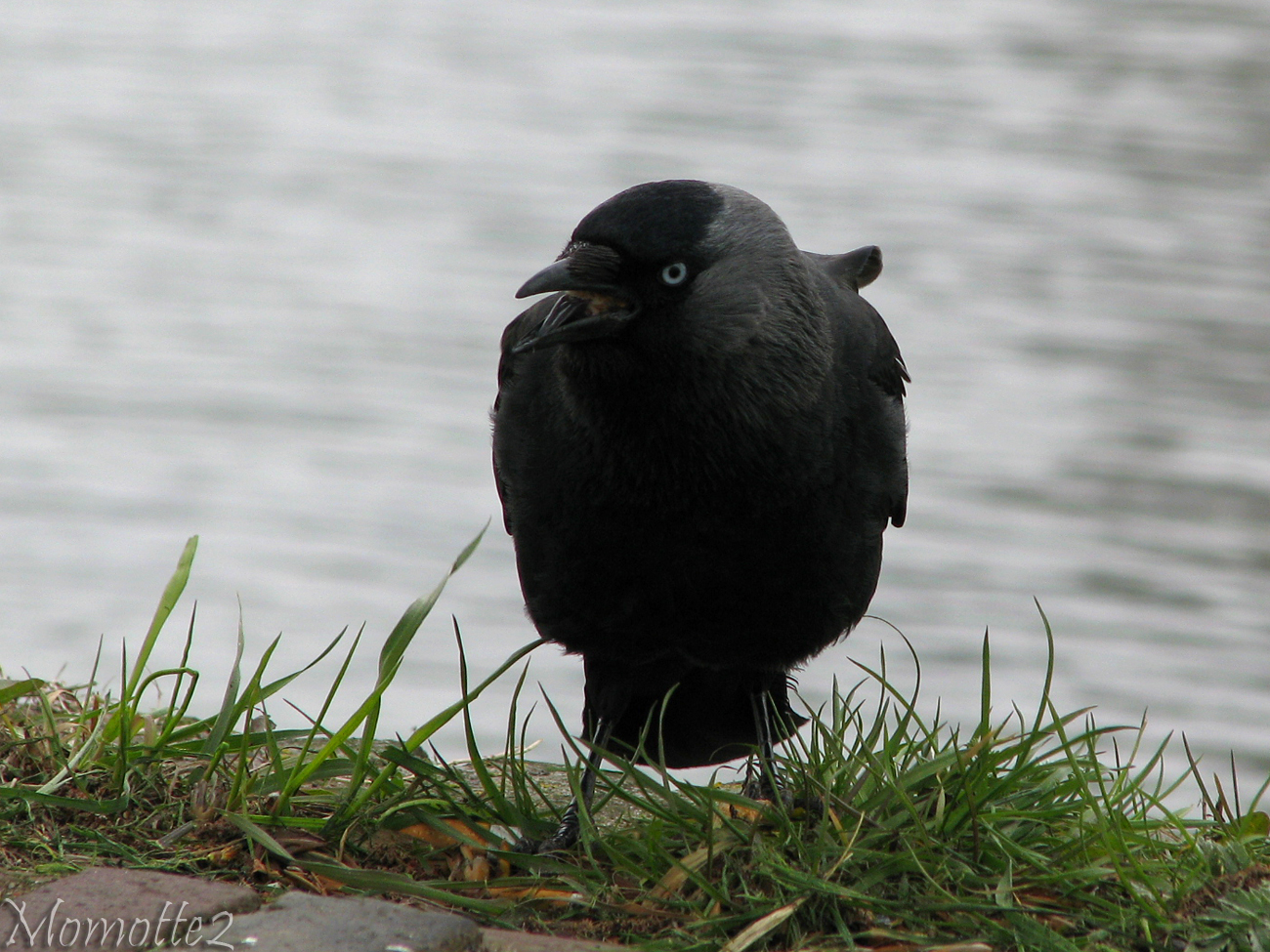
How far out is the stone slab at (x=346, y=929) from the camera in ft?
9.50

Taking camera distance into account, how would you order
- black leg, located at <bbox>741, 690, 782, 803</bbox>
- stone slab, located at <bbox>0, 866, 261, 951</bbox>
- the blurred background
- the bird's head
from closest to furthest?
1. stone slab, located at <bbox>0, 866, 261, 951</bbox>
2. the bird's head
3. black leg, located at <bbox>741, 690, 782, 803</bbox>
4. the blurred background

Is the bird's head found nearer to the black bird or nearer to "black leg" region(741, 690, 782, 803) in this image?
the black bird

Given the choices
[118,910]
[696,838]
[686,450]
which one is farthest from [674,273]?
[118,910]

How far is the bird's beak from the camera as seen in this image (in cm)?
354

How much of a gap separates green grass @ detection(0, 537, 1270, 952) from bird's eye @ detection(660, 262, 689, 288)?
805 mm

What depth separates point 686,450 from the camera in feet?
12.3

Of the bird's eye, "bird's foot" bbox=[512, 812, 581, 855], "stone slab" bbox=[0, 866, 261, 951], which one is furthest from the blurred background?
"stone slab" bbox=[0, 866, 261, 951]

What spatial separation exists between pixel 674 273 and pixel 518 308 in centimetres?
725

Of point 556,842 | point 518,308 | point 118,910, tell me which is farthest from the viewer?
point 518,308

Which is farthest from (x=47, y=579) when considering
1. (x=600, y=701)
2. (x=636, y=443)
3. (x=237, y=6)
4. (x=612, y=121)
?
(x=237, y=6)

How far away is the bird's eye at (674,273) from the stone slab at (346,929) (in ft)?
4.83

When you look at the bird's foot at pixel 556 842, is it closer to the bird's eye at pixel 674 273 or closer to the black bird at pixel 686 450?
the black bird at pixel 686 450

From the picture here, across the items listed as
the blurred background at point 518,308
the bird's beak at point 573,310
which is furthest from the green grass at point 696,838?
the blurred background at point 518,308

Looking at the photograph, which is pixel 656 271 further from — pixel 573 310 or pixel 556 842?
pixel 556 842
